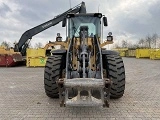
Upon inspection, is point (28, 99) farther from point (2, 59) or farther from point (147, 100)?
point (2, 59)

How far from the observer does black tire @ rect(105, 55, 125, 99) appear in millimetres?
6113

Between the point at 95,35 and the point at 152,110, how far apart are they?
2846mm

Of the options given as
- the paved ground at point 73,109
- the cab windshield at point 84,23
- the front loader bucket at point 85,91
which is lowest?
the paved ground at point 73,109

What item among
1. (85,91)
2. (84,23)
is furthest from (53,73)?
Answer: (84,23)

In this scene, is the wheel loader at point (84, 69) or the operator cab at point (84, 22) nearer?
the wheel loader at point (84, 69)

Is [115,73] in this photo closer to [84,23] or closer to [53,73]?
[53,73]

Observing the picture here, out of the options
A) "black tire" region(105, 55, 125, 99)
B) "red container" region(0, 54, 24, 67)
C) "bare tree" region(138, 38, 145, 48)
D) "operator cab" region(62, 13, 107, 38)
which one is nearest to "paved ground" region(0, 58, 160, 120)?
"black tire" region(105, 55, 125, 99)

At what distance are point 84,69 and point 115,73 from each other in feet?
3.60

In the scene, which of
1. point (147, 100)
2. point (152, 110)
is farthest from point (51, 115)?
point (147, 100)

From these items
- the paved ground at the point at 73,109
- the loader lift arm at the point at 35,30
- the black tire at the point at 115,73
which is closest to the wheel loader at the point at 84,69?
the black tire at the point at 115,73

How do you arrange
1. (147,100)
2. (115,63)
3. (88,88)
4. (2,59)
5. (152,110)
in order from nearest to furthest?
(88,88) < (152,110) < (115,63) < (147,100) < (2,59)

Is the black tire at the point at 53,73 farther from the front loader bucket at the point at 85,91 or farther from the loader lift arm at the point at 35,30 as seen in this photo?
the loader lift arm at the point at 35,30

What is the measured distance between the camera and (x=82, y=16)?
7.27m

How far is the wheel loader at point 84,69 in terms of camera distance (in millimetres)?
4859
